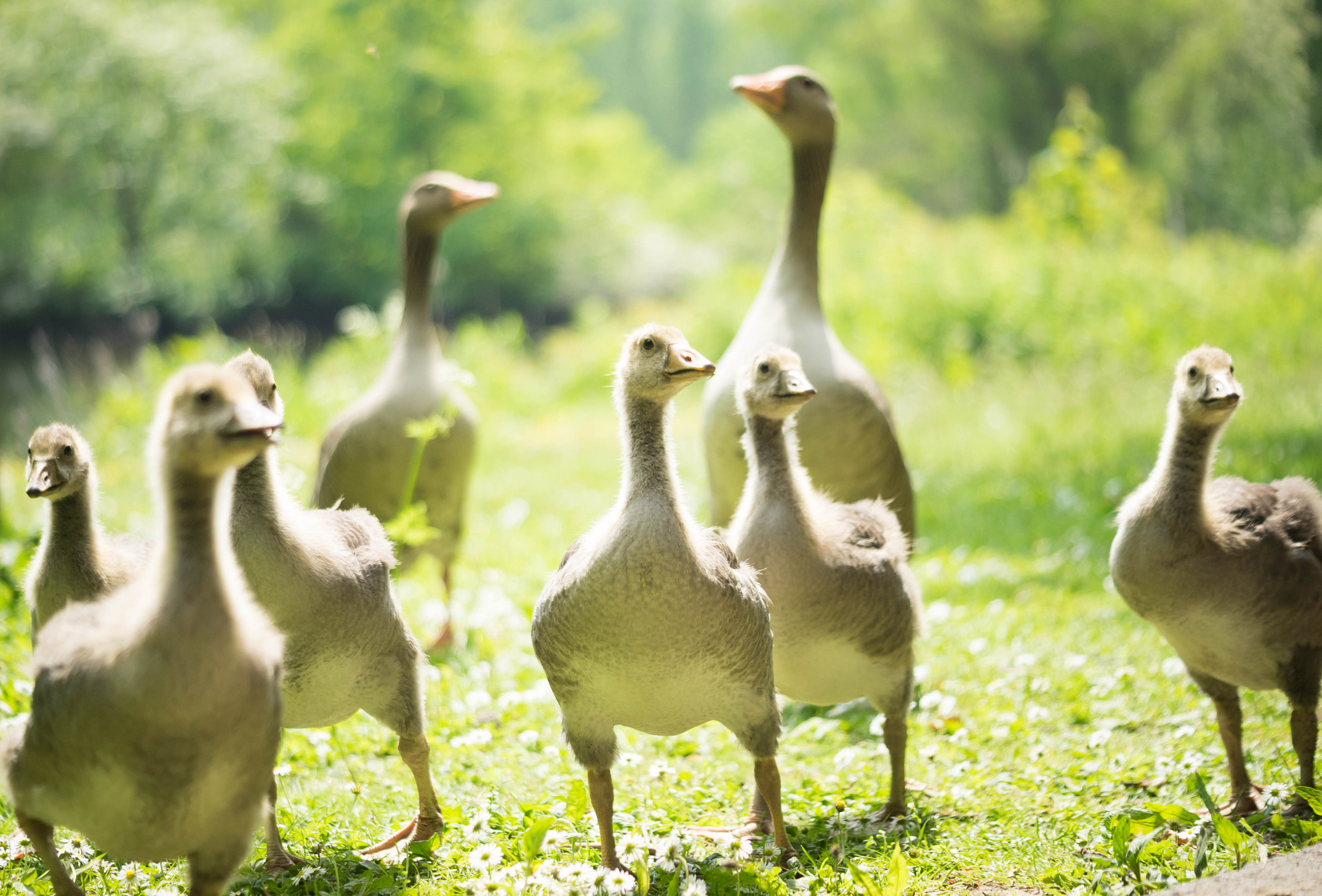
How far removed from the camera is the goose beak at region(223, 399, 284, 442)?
2.33m

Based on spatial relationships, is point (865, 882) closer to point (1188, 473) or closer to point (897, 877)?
point (897, 877)

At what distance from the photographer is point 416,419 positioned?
18.9 ft

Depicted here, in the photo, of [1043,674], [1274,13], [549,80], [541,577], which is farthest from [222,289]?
[1043,674]

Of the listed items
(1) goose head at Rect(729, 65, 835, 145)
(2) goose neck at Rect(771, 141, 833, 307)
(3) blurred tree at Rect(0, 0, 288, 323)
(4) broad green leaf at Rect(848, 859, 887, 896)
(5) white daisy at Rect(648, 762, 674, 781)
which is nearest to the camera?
(4) broad green leaf at Rect(848, 859, 887, 896)

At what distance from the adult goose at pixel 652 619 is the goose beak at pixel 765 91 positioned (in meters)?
2.76

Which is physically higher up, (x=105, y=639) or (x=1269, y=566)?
(x=105, y=639)

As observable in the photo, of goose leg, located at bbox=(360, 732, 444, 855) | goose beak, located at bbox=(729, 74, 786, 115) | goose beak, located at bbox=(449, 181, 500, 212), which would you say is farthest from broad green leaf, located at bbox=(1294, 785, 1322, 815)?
goose beak, located at bbox=(449, 181, 500, 212)

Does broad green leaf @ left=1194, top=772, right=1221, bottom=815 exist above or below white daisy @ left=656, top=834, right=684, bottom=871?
above

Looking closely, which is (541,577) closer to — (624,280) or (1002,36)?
(624,280)

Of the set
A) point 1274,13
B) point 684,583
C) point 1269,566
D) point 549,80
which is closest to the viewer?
point 684,583

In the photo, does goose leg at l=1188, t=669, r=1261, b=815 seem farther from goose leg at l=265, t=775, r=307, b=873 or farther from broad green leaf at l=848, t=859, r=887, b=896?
goose leg at l=265, t=775, r=307, b=873

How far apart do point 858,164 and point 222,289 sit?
20.9 metres

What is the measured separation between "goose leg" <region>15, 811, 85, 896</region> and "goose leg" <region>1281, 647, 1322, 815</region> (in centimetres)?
387

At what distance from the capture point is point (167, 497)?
243 cm
